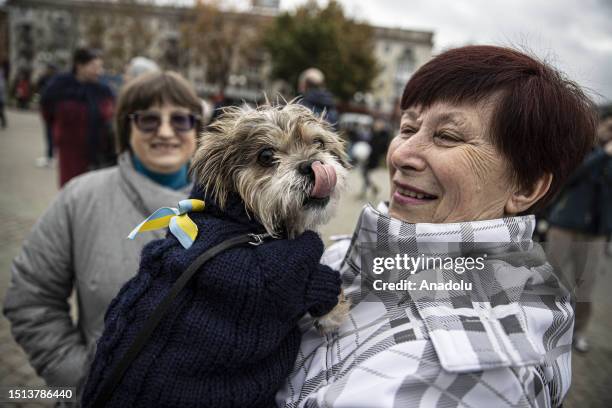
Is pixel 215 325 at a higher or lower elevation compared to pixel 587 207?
higher

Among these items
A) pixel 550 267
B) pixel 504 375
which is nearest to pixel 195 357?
pixel 504 375

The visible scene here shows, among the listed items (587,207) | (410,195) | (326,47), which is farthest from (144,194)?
(326,47)

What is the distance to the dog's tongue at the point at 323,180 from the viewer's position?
174 centimetres

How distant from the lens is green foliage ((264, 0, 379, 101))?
3825cm

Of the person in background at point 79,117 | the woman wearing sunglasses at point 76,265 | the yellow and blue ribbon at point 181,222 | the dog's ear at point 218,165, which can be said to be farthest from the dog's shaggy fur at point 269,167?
the person in background at point 79,117

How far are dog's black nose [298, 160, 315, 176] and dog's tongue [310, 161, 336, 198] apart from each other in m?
0.02

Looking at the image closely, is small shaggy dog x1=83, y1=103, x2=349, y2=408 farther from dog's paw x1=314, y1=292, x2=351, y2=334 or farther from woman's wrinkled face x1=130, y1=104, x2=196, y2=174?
woman's wrinkled face x1=130, y1=104, x2=196, y2=174

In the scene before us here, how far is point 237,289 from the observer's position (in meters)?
1.40

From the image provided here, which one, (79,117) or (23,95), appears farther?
(23,95)

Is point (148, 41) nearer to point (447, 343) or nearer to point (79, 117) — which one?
point (79, 117)

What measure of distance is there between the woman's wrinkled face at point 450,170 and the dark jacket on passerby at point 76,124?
517 centimetres

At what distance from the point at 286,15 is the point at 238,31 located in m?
7.12

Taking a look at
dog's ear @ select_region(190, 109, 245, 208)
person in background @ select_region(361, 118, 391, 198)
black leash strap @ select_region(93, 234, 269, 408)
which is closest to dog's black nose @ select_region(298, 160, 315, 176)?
dog's ear @ select_region(190, 109, 245, 208)

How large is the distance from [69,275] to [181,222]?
1209mm
